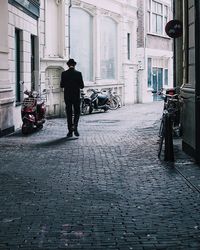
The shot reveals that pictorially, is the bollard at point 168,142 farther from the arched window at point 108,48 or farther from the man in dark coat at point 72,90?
the arched window at point 108,48

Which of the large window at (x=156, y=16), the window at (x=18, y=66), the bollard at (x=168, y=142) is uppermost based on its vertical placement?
the large window at (x=156, y=16)

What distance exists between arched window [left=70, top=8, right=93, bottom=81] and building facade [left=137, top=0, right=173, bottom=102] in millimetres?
8041

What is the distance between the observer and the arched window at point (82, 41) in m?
25.6

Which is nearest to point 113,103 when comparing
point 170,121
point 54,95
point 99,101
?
point 99,101

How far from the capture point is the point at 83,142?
45.8 ft

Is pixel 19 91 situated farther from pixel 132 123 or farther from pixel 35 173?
pixel 35 173

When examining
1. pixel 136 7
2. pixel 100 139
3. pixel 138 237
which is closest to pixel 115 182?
pixel 138 237

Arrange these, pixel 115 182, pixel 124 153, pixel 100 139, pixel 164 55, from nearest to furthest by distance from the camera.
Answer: pixel 115 182, pixel 124 153, pixel 100 139, pixel 164 55

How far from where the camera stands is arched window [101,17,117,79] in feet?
96.7

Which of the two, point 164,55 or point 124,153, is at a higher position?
point 164,55

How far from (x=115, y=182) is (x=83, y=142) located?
537 cm

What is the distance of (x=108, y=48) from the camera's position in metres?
30.3

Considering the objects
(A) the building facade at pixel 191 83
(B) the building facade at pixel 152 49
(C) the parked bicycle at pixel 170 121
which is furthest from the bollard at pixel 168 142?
(B) the building facade at pixel 152 49

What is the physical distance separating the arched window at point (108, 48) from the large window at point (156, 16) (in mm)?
5649
